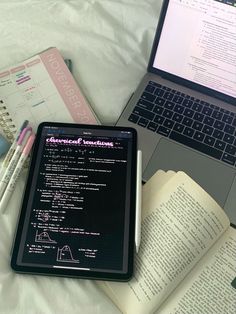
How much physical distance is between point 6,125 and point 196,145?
298 mm

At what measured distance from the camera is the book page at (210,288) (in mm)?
502

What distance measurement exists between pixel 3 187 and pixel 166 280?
10.0 inches

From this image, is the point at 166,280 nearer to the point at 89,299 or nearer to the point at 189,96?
the point at 89,299

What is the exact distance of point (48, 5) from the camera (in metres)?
0.79

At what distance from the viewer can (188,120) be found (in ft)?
2.15

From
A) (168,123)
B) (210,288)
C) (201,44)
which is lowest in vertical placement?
(210,288)

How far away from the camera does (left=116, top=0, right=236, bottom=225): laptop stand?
0.60 meters

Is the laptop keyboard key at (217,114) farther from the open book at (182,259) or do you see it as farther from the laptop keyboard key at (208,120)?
the open book at (182,259)

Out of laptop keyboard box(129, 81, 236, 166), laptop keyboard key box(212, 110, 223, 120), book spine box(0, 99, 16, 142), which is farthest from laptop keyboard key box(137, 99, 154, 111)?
book spine box(0, 99, 16, 142)

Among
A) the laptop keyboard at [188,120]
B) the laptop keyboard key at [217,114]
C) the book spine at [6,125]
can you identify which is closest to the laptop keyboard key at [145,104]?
the laptop keyboard at [188,120]

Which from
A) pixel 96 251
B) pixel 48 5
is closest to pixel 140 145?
pixel 96 251

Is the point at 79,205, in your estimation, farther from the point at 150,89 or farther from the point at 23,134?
the point at 150,89

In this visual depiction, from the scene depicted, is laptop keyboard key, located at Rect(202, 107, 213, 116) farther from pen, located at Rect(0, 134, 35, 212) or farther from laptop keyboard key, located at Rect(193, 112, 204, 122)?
pen, located at Rect(0, 134, 35, 212)

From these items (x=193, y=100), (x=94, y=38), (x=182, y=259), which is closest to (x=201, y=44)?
(x=193, y=100)
